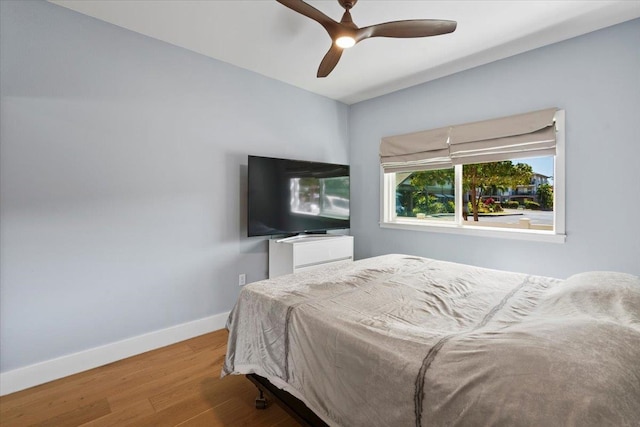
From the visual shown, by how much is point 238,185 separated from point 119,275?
1292mm

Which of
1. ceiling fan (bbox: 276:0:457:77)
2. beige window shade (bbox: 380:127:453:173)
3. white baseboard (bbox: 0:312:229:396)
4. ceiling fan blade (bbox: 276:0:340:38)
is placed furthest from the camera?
beige window shade (bbox: 380:127:453:173)

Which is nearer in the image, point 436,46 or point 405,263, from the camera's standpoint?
point 405,263

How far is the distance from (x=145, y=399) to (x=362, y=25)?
301cm

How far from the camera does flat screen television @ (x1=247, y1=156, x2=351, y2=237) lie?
303 centimetres

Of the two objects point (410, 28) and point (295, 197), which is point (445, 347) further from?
point (295, 197)

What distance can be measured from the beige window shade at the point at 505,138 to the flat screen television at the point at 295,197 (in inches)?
52.9

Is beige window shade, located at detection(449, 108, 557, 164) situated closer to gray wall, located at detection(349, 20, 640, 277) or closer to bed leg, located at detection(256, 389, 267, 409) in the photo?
gray wall, located at detection(349, 20, 640, 277)

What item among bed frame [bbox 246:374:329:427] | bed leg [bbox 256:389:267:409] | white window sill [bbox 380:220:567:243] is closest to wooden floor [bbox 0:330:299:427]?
bed leg [bbox 256:389:267:409]

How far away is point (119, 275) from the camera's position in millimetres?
2365

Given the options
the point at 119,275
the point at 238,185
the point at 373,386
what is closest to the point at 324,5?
the point at 238,185

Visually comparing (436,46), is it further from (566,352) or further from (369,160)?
(566,352)

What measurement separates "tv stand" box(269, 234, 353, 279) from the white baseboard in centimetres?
79

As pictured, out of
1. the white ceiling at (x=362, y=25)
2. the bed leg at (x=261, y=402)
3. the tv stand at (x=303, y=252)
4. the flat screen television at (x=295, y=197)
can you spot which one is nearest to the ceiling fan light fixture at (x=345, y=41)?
the white ceiling at (x=362, y=25)

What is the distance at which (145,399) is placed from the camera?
187cm
